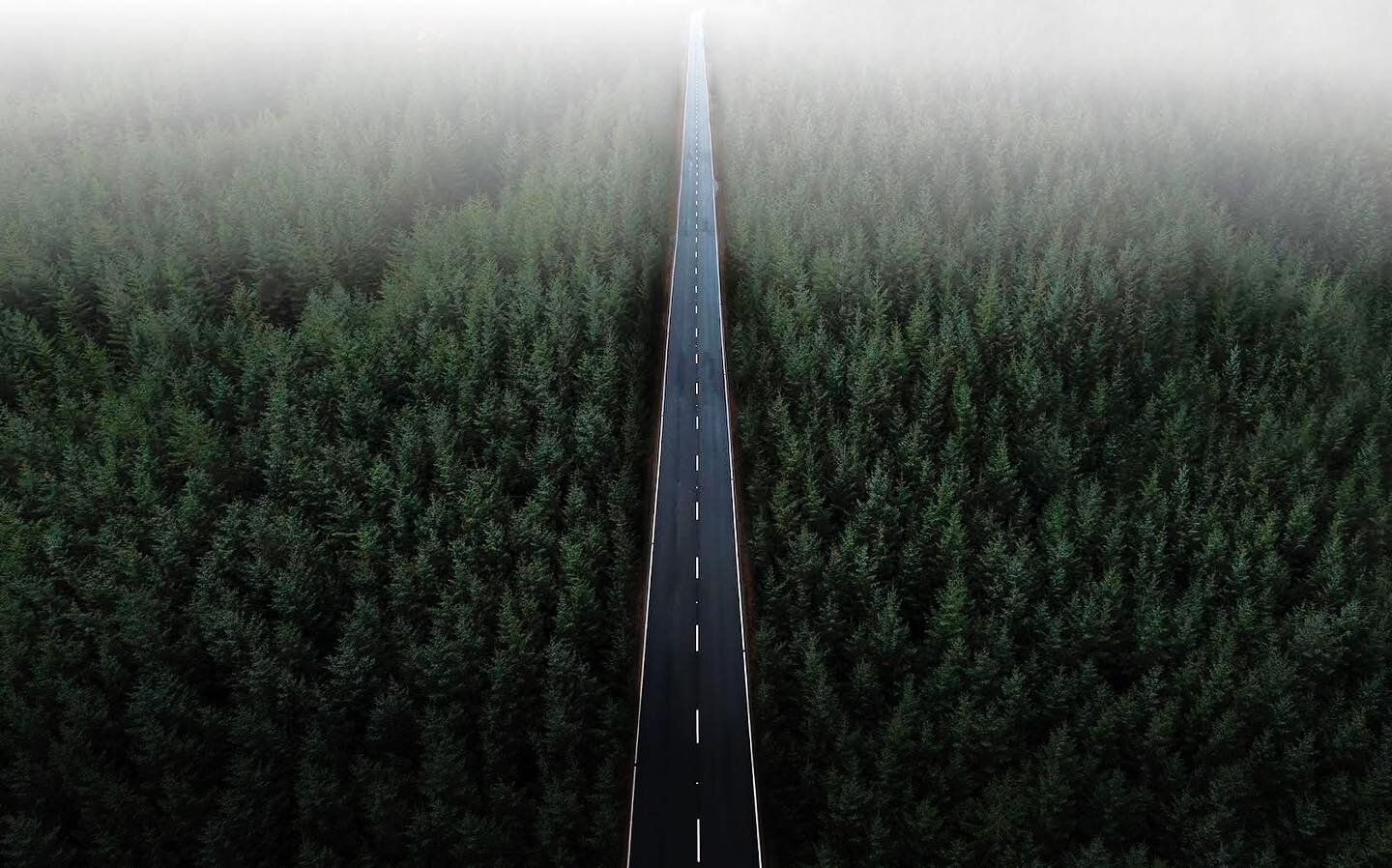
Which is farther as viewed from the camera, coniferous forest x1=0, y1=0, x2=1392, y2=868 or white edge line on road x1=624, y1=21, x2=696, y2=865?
white edge line on road x1=624, y1=21, x2=696, y2=865

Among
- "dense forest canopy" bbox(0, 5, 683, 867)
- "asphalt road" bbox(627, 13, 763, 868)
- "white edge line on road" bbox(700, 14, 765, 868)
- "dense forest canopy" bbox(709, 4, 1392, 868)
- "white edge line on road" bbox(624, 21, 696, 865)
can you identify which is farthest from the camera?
"white edge line on road" bbox(700, 14, 765, 868)

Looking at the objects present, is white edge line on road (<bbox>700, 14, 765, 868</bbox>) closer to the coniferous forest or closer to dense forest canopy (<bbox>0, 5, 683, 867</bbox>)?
the coniferous forest

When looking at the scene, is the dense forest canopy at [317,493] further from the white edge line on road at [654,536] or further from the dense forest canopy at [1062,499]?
the dense forest canopy at [1062,499]

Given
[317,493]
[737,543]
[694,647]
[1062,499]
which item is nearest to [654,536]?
[737,543]

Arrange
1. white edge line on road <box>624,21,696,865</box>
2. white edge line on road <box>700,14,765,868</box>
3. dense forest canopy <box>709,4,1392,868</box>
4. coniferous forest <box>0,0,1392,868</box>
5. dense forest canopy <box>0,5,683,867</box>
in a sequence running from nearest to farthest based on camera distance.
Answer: dense forest canopy <box>0,5,683,867</box> → coniferous forest <box>0,0,1392,868</box> → dense forest canopy <box>709,4,1392,868</box> → white edge line on road <box>624,21,696,865</box> → white edge line on road <box>700,14,765,868</box>

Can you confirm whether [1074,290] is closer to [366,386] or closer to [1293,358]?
[1293,358]

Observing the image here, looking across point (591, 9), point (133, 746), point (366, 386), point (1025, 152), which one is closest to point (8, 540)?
point (133, 746)

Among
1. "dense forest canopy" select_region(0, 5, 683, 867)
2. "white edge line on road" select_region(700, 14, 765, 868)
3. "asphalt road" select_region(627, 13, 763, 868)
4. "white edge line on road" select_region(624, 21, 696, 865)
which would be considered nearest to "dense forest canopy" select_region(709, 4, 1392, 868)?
"white edge line on road" select_region(700, 14, 765, 868)
